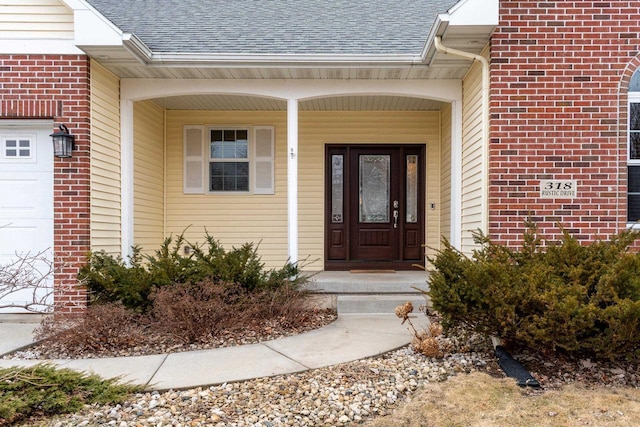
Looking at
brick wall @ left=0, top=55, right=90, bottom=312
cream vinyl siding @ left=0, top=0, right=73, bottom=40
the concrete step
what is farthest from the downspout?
cream vinyl siding @ left=0, top=0, right=73, bottom=40

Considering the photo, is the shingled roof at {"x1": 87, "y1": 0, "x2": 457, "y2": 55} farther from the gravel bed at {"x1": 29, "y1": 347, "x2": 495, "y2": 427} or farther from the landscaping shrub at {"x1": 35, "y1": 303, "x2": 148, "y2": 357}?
the gravel bed at {"x1": 29, "y1": 347, "x2": 495, "y2": 427}

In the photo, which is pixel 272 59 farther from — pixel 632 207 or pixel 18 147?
pixel 632 207

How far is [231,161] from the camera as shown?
812 centimetres

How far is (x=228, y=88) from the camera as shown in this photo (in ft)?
21.2

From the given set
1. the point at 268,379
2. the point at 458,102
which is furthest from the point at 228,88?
the point at 268,379

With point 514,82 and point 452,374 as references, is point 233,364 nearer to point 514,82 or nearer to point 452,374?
point 452,374

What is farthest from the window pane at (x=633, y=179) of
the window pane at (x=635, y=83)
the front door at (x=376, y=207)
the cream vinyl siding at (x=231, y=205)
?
the cream vinyl siding at (x=231, y=205)

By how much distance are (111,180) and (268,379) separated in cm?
388

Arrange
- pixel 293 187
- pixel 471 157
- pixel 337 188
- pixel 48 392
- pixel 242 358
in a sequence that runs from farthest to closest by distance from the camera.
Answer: pixel 337 188 → pixel 293 187 → pixel 471 157 → pixel 242 358 → pixel 48 392

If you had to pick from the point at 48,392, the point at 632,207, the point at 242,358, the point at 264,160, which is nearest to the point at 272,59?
the point at 264,160

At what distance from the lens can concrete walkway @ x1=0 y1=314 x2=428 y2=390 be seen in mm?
3693

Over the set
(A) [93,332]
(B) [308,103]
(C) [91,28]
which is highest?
(C) [91,28]

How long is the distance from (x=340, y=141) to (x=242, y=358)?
483 cm

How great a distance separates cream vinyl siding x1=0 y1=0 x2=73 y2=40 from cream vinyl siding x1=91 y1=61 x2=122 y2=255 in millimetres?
531
